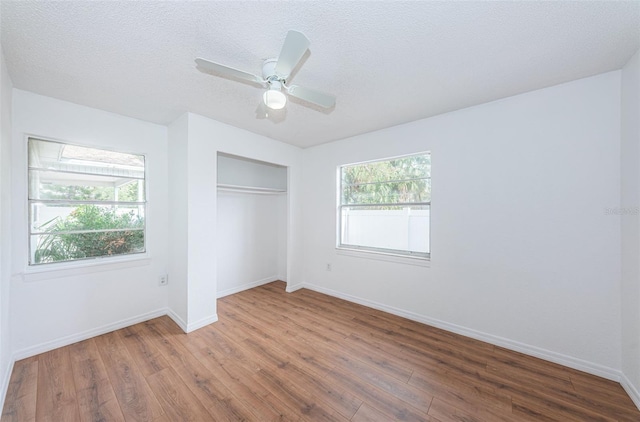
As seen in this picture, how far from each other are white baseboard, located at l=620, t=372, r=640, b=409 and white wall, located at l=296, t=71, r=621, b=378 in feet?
0.19

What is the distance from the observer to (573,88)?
6.72ft

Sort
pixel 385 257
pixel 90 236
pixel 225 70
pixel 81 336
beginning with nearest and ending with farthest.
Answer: pixel 225 70
pixel 81 336
pixel 90 236
pixel 385 257

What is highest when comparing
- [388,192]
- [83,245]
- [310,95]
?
[310,95]

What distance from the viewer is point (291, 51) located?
Answer: 54.0 inches

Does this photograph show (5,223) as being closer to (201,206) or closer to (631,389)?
(201,206)

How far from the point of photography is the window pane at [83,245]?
233 cm

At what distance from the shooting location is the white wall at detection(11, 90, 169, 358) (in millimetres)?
2178

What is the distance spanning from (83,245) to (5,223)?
28.6 inches

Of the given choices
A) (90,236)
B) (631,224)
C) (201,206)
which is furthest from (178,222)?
(631,224)

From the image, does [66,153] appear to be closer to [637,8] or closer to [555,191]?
[637,8]

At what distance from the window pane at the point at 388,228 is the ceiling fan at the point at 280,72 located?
6.06 feet

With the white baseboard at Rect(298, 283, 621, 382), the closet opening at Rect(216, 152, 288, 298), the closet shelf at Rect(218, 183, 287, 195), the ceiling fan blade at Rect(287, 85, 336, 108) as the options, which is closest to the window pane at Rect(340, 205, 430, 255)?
the white baseboard at Rect(298, 283, 621, 382)

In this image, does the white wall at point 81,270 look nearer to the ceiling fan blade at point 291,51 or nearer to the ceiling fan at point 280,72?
the ceiling fan at point 280,72

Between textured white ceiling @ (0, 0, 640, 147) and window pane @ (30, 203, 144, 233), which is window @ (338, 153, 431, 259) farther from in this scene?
window pane @ (30, 203, 144, 233)
